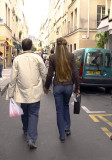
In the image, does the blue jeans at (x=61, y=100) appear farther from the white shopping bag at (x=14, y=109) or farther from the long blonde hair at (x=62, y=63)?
the white shopping bag at (x=14, y=109)

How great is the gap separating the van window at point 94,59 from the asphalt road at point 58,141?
12.1 ft

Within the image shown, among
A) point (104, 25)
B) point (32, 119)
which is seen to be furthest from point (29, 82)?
point (104, 25)

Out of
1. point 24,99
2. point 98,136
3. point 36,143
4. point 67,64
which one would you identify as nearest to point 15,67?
point 24,99

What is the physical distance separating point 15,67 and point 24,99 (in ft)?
1.78

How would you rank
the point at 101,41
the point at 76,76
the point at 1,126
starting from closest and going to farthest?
the point at 76,76
the point at 1,126
the point at 101,41

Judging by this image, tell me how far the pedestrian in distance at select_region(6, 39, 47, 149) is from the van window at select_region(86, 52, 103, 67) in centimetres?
592

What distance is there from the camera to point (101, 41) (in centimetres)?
1916

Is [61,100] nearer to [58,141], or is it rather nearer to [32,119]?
[32,119]

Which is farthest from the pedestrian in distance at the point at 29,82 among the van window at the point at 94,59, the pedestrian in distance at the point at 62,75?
the van window at the point at 94,59

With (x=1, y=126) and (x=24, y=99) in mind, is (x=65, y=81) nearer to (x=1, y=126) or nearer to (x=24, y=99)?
(x=24, y=99)

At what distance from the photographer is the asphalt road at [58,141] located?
3.46 meters

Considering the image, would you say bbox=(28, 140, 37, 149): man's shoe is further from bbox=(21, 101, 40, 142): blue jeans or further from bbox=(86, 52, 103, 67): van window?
bbox=(86, 52, 103, 67): van window

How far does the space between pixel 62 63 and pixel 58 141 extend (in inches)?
53.8

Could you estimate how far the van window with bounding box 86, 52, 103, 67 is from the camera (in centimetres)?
961
